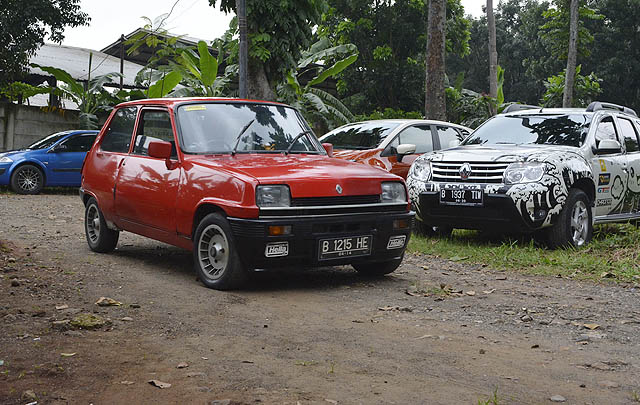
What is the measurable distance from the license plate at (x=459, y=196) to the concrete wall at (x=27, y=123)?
15877 mm

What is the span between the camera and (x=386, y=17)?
115ft

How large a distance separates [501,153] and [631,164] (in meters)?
2.44

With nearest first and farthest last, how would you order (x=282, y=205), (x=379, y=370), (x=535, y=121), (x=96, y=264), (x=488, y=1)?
(x=379, y=370) < (x=282, y=205) < (x=96, y=264) < (x=535, y=121) < (x=488, y=1)

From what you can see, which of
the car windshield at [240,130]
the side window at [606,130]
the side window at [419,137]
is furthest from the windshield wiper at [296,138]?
the side window at [606,130]

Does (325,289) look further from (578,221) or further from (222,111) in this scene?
(578,221)

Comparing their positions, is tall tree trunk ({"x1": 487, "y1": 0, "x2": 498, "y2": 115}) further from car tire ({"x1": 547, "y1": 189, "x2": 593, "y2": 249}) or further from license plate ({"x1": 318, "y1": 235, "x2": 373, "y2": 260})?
license plate ({"x1": 318, "y1": 235, "x2": 373, "y2": 260})

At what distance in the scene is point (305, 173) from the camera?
6.55m

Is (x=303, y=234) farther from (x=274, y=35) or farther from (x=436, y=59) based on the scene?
(x=436, y=59)

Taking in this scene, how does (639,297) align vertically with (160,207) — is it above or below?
below

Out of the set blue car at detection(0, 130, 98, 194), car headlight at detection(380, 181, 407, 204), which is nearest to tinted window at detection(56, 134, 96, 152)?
blue car at detection(0, 130, 98, 194)

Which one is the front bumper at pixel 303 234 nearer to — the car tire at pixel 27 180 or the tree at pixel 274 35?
the tree at pixel 274 35

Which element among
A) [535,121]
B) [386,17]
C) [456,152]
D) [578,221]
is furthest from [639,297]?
[386,17]

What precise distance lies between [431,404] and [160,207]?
4.24m

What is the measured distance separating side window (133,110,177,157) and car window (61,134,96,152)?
10.6 metres
